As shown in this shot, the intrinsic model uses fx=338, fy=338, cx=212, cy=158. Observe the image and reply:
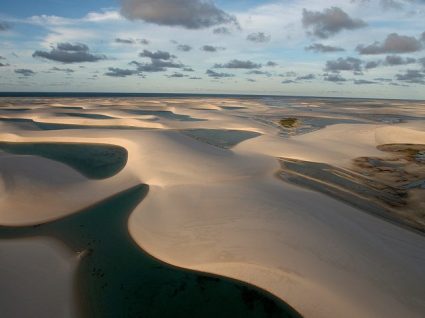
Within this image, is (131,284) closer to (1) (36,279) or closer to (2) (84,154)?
(1) (36,279)

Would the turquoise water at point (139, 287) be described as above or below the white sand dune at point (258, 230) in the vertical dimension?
below

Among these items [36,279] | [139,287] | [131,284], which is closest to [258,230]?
[139,287]

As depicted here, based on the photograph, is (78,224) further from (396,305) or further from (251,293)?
(396,305)

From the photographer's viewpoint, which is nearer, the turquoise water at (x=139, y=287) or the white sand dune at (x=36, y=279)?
the white sand dune at (x=36, y=279)

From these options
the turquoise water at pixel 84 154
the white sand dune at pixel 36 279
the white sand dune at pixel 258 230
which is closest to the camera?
the white sand dune at pixel 36 279

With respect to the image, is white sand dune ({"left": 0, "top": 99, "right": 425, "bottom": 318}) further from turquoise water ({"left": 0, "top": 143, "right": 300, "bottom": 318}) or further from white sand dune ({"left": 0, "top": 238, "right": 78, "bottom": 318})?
white sand dune ({"left": 0, "top": 238, "right": 78, "bottom": 318})

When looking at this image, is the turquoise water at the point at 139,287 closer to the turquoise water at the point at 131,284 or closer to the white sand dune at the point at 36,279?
the turquoise water at the point at 131,284

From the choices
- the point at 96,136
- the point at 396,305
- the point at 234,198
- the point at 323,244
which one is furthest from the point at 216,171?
the point at 96,136

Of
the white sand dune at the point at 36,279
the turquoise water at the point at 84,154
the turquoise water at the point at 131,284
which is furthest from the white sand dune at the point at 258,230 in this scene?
the white sand dune at the point at 36,279

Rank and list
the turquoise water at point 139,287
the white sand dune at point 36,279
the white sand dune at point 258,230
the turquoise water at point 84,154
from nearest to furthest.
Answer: the white sand dune at point 36,279 < the turquoise water at point 139,287 < the white sand dune at point 258,230 < the turquoise water at point 84,154
